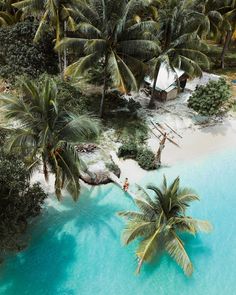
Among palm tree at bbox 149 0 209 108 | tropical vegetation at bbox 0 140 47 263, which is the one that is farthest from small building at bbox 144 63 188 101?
tropical vegetation at bbox 0 140 47 263

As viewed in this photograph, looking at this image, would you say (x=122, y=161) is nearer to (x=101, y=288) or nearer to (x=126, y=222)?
(x=126, y=222)

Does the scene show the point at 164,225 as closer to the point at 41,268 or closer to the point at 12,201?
the point at 41,268

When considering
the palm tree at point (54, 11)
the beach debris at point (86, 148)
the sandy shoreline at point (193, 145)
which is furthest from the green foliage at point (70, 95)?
the sandy shoreline at point (193, 145)

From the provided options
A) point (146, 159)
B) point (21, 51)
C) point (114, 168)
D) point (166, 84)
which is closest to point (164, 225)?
point (114, 168)

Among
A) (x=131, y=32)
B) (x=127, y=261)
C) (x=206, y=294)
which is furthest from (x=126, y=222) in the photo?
(x=131, y=32)

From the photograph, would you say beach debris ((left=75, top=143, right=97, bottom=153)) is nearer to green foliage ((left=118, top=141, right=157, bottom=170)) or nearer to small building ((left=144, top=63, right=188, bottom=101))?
green foliage ((left=118, top=141, right=157, bottom=170))

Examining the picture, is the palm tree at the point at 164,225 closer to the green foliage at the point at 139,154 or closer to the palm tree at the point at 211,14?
the green foliage at the point at 139,154
